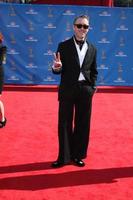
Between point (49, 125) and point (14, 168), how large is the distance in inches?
99.8

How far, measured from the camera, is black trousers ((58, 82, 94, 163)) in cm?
628

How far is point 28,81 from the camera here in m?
13.0

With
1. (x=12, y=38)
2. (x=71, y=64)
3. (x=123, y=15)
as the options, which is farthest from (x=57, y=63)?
(x=123, y=15)

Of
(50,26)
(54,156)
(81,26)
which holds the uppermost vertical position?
(81,26)

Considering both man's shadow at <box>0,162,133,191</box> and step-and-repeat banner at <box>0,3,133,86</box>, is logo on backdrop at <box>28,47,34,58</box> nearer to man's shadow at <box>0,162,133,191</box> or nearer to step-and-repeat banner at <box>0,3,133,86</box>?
step-and-repeat banner at <box>0,3,133,86</box>

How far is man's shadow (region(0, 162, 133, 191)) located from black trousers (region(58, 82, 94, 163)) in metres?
0.35

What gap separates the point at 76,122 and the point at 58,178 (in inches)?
36.8

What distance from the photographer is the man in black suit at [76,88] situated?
615 centimetres

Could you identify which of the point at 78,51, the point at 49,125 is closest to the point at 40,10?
→ the point at 49,125

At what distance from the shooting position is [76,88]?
620cm

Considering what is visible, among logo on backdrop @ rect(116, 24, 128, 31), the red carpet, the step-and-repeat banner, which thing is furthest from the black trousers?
logo on backdrop @ rect(116, 24, 128, 31)

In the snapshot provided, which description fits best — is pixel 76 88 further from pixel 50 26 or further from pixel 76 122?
pixel 50 26

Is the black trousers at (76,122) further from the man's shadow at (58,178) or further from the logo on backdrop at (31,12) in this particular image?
the logo on backdrop at (31,12)

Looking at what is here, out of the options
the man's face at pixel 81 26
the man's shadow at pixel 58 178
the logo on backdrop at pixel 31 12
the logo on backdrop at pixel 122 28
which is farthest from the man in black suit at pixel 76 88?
the logo on backdrop at pixel 122 28
